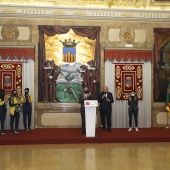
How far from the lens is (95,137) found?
10469 millimetres

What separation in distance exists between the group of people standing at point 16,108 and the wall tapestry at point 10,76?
740mm

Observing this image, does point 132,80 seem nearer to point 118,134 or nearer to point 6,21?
point 118,134

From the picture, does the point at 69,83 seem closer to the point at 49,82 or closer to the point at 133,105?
the point at 49,82

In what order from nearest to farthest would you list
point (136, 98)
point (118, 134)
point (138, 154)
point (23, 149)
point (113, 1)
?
1. point (138, 154)
2. point (23, 149)
3. point (118, 134)
4. point (136, 98)
5. point (113, 1)

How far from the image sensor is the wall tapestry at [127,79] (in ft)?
42.9

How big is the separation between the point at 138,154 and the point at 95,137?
2149 mm

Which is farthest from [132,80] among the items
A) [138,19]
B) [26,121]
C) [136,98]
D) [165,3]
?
[26,121]

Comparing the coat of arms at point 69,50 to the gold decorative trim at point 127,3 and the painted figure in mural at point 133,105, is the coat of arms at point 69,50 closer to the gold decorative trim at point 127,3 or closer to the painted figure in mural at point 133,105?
the gold decorative trim at point 127,3

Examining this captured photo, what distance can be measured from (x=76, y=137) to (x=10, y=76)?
388cm

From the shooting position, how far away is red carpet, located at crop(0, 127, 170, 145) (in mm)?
10234

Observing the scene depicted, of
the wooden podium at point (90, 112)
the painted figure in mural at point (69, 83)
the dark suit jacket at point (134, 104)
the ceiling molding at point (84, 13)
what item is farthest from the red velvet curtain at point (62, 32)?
the wooden podium at point (90, 112)

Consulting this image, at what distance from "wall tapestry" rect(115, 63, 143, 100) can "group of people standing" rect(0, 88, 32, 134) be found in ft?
11.6

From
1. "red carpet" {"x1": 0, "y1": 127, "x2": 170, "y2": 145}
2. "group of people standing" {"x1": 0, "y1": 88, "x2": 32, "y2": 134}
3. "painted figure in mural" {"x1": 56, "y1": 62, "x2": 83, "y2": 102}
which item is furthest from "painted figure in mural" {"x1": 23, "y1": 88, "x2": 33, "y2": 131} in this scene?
"painted figure in mural" {"x1": 56, "y1": 62, "x2": 83, "y2": 102}

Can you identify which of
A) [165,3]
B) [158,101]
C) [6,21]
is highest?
[165,3]
